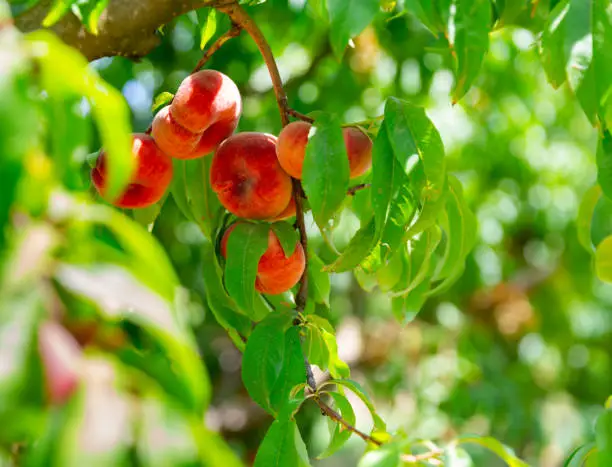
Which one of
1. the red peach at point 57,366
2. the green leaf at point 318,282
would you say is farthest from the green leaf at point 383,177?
the red peach at point 57,366

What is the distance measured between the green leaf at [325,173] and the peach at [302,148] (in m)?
0.06

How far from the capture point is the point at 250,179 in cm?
89

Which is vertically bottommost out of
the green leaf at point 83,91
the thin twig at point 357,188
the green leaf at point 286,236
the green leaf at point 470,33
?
the thin twig at point 357,188

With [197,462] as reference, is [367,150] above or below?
below

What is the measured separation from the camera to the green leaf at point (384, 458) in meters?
0.58

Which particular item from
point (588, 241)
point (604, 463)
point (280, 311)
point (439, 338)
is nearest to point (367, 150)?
point (280, 311)

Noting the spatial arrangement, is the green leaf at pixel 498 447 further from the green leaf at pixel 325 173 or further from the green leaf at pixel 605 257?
the green leaf at pixel 605 257

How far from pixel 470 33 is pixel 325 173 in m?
0.18

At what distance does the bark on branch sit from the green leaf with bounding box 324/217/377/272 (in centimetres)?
31

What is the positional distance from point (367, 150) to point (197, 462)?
1.75 feet

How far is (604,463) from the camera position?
64 centimetres

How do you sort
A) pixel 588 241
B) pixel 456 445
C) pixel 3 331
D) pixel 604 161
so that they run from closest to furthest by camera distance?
pixel 3 331 < pixel 456 445 < pixel 604 161 < pixel 588 241

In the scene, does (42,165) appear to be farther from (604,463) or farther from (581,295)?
(581,295)

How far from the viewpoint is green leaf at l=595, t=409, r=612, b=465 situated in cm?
64
